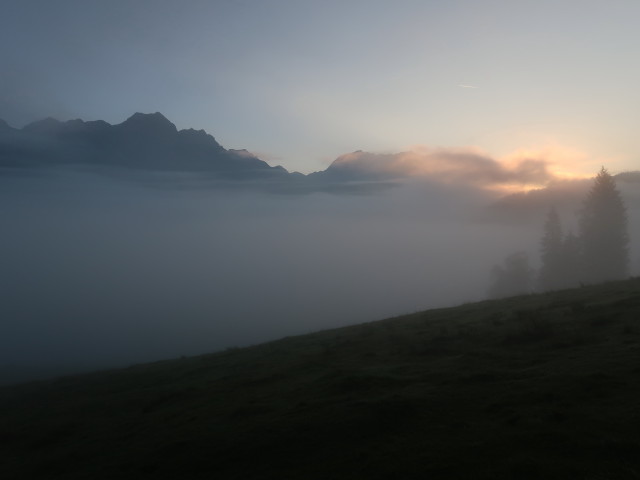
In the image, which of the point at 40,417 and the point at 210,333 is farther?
the point at 210,333

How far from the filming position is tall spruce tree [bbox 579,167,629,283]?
62.0m

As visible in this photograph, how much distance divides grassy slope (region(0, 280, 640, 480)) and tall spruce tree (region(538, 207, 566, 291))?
48.7 meters

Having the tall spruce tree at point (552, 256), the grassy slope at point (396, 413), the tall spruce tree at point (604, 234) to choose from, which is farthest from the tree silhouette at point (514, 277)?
the grassy slope at point (396, 413)

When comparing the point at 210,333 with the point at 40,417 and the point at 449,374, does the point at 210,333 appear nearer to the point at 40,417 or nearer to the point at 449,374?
the point at 40,417

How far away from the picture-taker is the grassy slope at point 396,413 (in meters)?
9.31

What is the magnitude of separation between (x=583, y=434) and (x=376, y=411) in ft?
17.1

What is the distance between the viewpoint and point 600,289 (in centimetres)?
2667

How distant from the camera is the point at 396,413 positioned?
482 inches

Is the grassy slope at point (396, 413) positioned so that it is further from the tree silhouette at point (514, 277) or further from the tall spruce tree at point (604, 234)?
the tree silhouette at point (514, 277)

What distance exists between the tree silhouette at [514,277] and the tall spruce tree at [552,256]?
6.25m

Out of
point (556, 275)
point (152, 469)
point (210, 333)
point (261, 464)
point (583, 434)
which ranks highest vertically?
point (583, 434)

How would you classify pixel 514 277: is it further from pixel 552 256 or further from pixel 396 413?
pixel 396 413

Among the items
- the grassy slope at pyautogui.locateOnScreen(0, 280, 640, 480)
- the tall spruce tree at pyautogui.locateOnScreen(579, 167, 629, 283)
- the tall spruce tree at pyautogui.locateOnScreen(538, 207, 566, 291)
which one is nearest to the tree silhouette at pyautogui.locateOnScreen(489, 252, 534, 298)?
the tall spruce tree at pyautogui.locateOnScreen(538, 207, 566, 291)

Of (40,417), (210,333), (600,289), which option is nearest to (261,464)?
(40,417)
